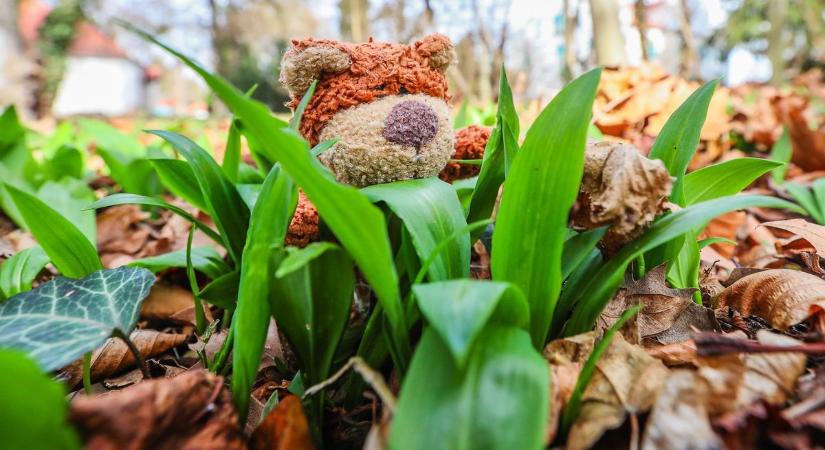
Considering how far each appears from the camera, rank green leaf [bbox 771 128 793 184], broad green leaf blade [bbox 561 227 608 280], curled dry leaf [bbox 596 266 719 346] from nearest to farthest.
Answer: broad green leaf blade [bbox 561 227 608 280] → curled dry leaf [bbox 596 266 719 346] → green leaf [bbox 771 128 793 184]

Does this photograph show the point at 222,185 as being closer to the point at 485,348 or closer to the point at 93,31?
the point at 485,348

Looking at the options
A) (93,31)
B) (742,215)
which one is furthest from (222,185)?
(93,31)

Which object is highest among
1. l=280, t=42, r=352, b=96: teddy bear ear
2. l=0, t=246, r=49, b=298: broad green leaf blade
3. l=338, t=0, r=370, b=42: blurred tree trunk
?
l=338, t=0, r=370, b=42: blurred tree trunk

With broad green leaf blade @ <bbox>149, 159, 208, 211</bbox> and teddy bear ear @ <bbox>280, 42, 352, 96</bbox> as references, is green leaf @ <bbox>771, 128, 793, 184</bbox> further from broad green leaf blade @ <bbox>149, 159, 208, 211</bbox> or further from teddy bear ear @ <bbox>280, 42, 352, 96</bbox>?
broad green leaf blade @ <bbox>149, 159, 208, 211</bbox>

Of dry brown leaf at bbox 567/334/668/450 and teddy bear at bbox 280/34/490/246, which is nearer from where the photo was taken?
dry brown leaf at bbox 567/334/668/450

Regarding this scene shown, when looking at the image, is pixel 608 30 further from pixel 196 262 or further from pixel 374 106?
pixel 196 262

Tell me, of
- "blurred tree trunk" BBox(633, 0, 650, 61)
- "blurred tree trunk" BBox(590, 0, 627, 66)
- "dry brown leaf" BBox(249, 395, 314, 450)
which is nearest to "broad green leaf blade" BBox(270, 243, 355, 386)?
"dry brown leaf" BBox(249, 395, 314, 450)

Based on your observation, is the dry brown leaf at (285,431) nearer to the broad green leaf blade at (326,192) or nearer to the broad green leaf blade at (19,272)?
the broad green leaf blade at (326,192)
